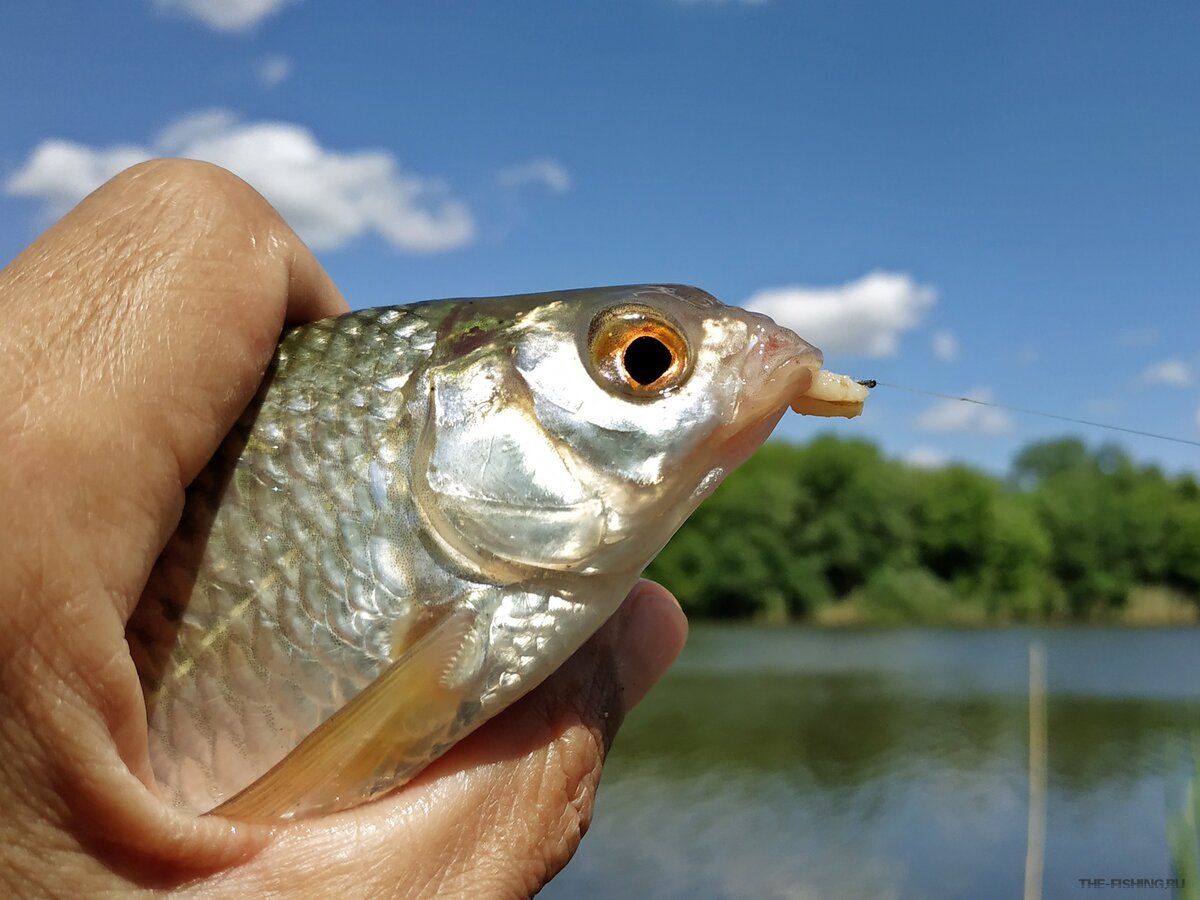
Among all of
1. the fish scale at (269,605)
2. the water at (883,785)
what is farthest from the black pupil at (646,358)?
the water at (883,785)

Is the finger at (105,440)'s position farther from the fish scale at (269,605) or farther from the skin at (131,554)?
the fish scale at (269,605)

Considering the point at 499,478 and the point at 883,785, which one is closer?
the point at 499,478

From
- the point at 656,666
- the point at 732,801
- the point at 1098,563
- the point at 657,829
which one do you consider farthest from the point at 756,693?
the point at 1098,563

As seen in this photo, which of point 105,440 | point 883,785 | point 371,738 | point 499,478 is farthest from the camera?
point 883,785

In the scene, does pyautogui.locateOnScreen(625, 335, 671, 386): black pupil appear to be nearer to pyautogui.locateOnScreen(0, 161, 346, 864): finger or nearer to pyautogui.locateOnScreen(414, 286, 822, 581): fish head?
pyautogui.locateOnScreen(414, 286, 822, 581): fish head

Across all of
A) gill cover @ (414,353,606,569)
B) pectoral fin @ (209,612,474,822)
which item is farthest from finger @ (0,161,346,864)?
gill cover @ (414,353,606,569)

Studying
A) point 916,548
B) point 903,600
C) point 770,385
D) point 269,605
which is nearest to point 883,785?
point 770,385

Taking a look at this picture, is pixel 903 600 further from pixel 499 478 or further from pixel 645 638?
pixel 499 478

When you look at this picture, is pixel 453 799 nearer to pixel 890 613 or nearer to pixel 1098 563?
pixel 890 613
